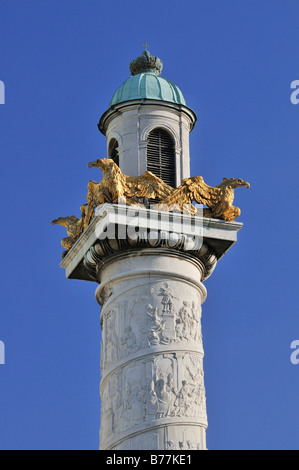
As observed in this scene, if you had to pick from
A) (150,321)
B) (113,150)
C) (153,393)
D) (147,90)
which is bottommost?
(153,393)

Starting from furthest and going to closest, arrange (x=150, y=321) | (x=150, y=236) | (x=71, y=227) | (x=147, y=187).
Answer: (x=71, y=227) < (x=147, y=187) < (x=150, y=236) < (x=150, y=321)

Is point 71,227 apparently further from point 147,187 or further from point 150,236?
point 150,236

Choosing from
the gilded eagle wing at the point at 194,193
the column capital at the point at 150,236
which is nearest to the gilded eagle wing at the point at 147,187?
the gilded eagle wing at the point at 194,193

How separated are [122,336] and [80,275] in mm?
3252

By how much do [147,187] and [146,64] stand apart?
4631mm

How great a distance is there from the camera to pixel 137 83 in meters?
35.7

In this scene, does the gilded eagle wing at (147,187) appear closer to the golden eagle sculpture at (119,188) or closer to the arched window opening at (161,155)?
the golden eagle sculpture at (119,188)

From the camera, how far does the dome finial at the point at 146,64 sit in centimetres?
3678

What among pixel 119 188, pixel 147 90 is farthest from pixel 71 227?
pixel 147 90

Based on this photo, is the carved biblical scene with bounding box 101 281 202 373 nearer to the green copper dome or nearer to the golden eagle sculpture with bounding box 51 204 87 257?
the golden eagle sculpture with bounding box 51 204 87 257

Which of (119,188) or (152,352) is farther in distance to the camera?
(119,188)

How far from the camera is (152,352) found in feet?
103
